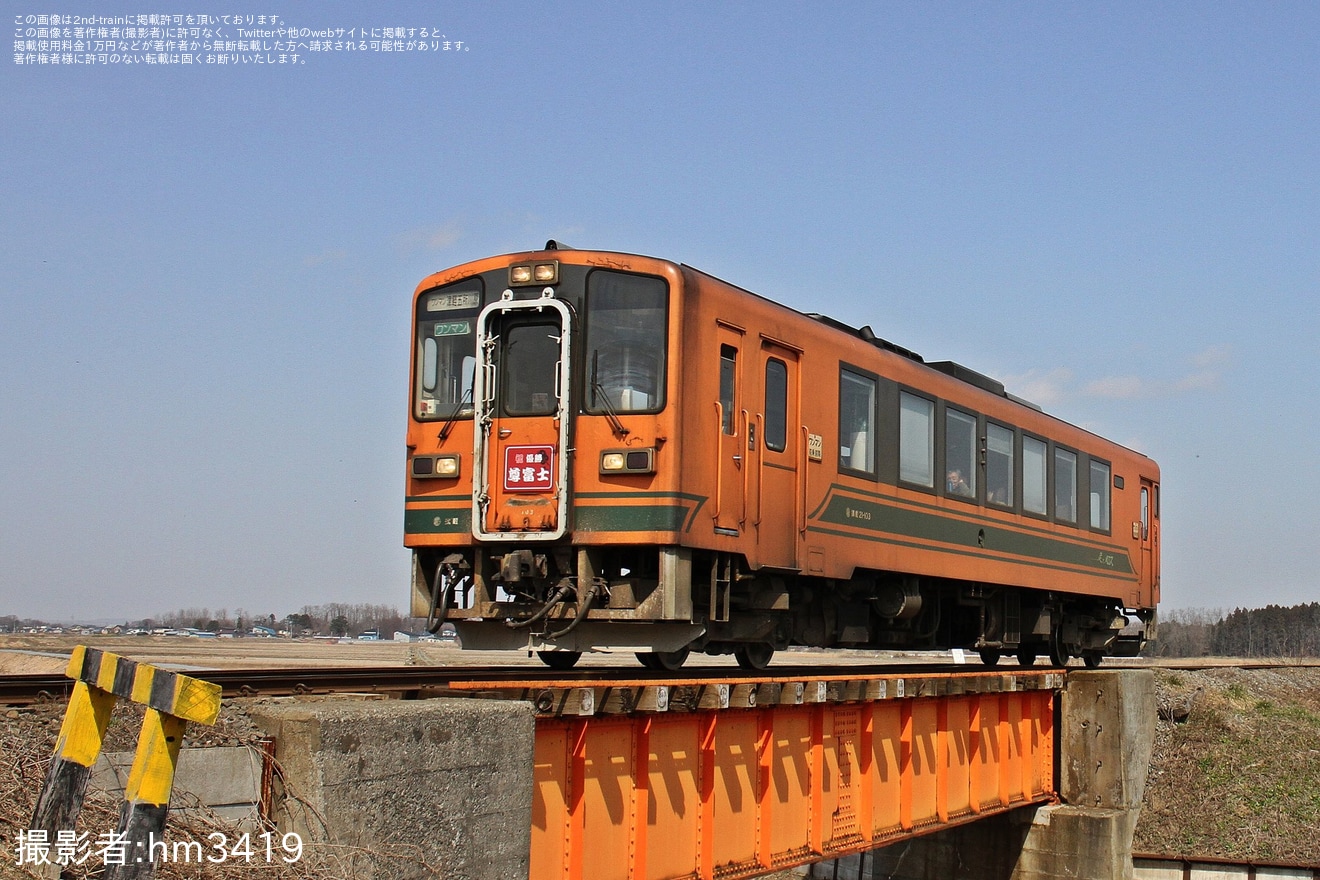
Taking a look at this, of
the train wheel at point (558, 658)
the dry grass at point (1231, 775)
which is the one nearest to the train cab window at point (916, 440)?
the train wheel at point (558, 658)

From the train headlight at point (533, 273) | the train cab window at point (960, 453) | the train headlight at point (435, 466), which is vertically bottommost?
the train headlight at point (435, 466)

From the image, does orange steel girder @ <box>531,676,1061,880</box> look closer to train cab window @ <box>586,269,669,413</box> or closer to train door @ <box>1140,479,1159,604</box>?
train cab window @ <box>586,269,669,413</box>

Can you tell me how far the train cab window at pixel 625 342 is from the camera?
10.1 metres

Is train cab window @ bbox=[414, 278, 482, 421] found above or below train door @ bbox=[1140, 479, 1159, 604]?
above

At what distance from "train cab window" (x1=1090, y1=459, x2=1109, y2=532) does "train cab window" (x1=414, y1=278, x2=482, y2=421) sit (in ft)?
35.6

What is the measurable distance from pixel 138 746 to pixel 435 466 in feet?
18.7

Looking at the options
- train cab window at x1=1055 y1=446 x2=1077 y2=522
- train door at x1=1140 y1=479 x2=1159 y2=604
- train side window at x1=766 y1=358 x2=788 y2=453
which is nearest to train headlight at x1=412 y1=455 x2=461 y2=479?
train side window at x1=766 y1=358 x2=788 y2=453

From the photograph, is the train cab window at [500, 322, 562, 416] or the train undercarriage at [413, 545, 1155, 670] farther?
the train cab window at [500, 322, 562, 416]

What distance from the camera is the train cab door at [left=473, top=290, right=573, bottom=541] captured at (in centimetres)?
1010

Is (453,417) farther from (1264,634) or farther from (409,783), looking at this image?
(1264,634)

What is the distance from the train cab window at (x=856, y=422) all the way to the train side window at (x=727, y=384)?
1.85 meters

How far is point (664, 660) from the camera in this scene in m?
11.8

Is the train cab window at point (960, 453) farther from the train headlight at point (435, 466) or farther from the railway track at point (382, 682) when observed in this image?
the train headlight at point (435, 466)

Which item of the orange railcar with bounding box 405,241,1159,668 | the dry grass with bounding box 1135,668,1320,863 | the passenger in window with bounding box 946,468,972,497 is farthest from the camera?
the dry grass with bounding box 1135,668,1320,863
